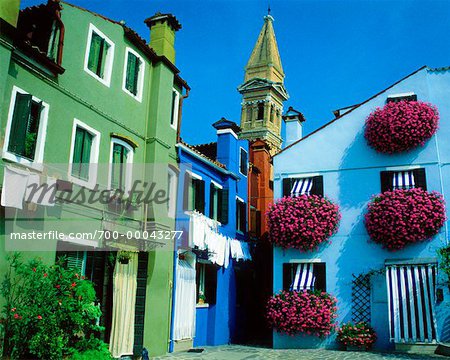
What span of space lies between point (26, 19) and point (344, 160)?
12.1 meters

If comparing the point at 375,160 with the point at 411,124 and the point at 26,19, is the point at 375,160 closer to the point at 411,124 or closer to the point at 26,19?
the point at 411,124

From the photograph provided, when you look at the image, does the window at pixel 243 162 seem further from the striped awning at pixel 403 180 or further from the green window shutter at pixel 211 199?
the striped awning at pixel 403 180

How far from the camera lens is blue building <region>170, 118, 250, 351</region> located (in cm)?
1585

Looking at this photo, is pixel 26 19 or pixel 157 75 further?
pixel 157 75

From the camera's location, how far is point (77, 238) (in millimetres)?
11258

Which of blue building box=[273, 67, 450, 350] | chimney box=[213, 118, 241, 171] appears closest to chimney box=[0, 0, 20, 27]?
chimney box=[213, 118, 241, 171]

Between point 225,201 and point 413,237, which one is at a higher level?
point 225,201

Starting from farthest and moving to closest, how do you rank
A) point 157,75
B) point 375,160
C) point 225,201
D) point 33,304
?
1. point 225,201
2. point 375,160
3. point 157,75
4. point 33,304

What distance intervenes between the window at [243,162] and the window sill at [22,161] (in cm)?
1221

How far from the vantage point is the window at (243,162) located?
857 inches

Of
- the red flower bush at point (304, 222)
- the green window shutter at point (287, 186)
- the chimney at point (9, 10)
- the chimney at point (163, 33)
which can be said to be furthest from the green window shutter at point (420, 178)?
the chimney at point (9, 10)

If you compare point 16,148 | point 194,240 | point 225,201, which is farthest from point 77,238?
point 225,201

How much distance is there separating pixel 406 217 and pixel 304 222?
11.8ft

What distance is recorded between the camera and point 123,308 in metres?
12.5
